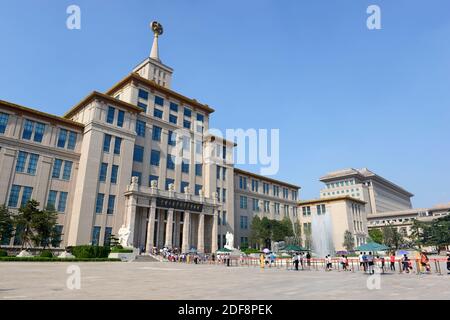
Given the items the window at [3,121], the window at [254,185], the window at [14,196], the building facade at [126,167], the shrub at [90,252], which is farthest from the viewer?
the window at [254,185]

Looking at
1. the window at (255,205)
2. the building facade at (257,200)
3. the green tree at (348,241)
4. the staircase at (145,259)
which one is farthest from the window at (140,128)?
the green tree at (348,241)

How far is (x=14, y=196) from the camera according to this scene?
32.3 meters

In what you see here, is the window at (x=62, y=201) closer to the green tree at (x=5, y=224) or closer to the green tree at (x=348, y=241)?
the green tree at (x=5, y=224)

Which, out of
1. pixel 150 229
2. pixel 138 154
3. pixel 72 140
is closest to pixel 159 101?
pixel 138 154

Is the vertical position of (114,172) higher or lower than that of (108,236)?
higher

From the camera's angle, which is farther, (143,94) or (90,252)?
(143,94)

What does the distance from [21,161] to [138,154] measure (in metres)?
13.6

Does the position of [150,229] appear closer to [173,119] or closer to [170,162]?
[170,162]

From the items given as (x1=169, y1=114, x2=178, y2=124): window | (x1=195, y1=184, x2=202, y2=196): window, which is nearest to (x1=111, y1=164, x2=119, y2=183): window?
(x1=169, y1=114, x2=178, y2=124): window

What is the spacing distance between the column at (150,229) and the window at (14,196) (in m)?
14.3

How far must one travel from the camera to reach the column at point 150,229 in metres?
37.6

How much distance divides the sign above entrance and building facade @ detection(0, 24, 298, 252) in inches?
5.2

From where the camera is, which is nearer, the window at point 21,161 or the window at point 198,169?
the window at point 21,161

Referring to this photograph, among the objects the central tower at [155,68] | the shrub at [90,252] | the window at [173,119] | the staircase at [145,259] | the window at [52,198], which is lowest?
the staircase at [145,259]
